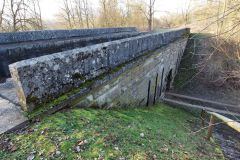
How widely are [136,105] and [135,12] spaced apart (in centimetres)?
2472

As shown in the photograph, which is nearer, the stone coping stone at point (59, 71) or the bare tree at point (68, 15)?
the stone coping stone at point (59, 71)

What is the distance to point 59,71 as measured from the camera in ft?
9.44

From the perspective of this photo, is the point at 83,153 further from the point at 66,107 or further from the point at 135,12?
the point at 135,12

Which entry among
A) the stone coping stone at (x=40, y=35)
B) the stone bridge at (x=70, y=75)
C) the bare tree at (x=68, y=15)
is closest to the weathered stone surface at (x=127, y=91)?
the stone bridge at (x=70, y=75)

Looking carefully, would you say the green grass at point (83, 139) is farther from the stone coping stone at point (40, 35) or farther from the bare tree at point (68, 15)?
the bare tree at point (68, 15)

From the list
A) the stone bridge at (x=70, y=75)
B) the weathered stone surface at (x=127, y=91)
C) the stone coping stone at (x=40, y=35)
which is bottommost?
the weathered stone surface at (x=127, y=91)

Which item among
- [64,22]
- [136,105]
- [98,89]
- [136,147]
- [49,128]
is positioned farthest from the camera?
[64,22]

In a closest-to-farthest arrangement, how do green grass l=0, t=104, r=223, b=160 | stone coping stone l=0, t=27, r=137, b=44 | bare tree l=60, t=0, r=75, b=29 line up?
green grass l=0, t=104, r=223, b=160
stone coping stone l=0, t=27, r=137, b=44
bare tree l=60, t=0, r=75, b=29

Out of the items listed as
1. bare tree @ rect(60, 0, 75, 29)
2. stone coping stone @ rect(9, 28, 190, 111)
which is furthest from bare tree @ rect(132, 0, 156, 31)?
stone coping stone @ rect(9, 28, 190, 111)

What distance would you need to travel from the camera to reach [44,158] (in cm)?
207

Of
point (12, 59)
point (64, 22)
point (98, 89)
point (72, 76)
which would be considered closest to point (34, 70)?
point (72, 76)

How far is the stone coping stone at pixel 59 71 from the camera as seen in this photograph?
8.05 ft

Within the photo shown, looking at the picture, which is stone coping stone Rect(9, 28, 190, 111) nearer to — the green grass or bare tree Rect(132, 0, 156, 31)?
the green grass

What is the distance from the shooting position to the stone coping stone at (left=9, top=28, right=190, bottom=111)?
8.05 ft
